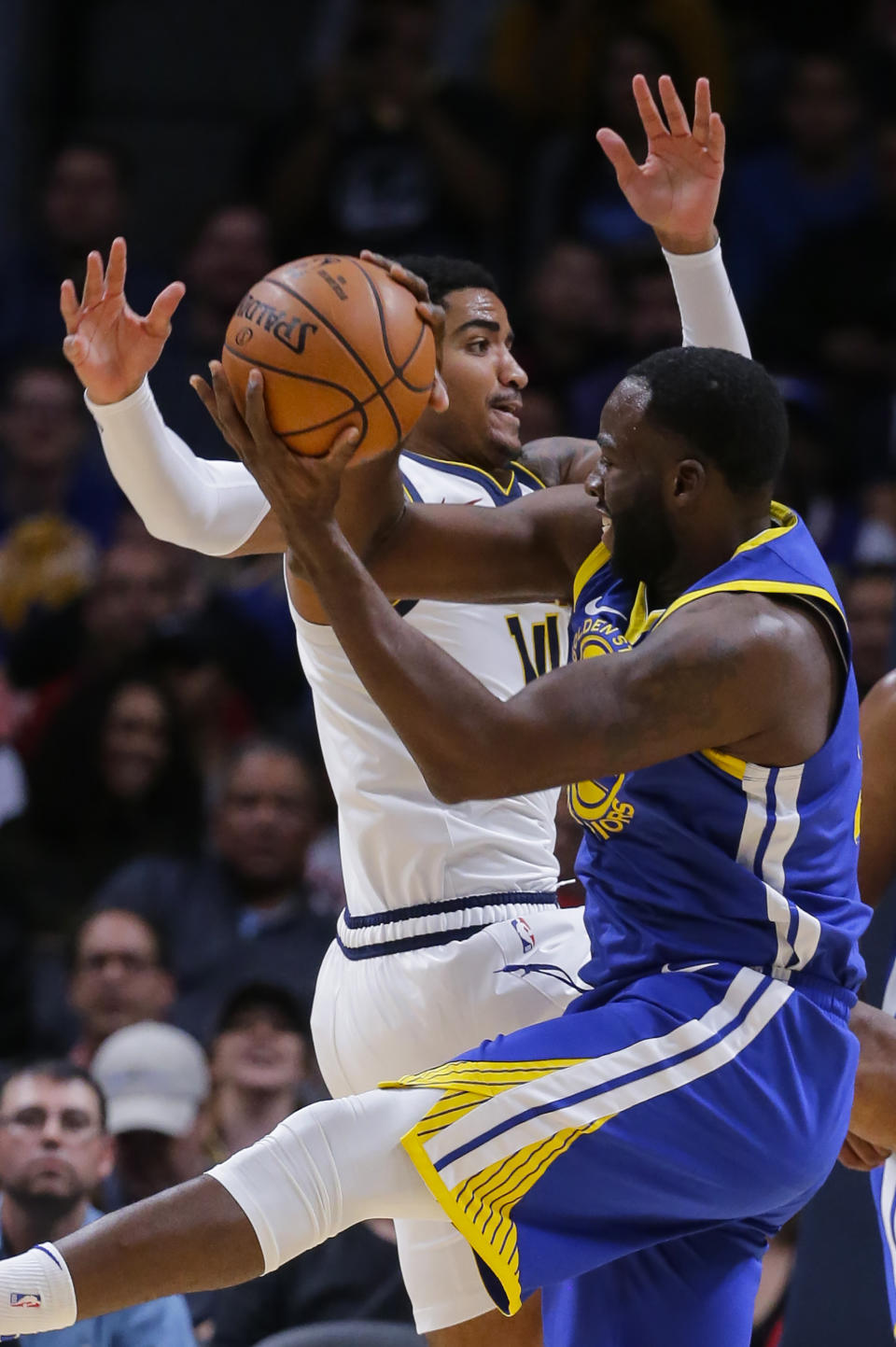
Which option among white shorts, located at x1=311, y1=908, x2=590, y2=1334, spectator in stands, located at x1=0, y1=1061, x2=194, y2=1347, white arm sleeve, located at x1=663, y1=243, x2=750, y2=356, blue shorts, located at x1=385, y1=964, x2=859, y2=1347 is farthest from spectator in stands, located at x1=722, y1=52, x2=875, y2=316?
blue shorts, located at x1=385, y1=964, x2=859, y2=1347

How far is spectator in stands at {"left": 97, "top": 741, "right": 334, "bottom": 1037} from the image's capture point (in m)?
6.82

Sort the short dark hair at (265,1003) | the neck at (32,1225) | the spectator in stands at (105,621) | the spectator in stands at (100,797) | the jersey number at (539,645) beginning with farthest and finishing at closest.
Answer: the spectator in stands at (105,621) → the spectator in stands at (100,797) → the short dark hair at (265,1003) → the neck at (32,1225) → the jersey number at (539,645)

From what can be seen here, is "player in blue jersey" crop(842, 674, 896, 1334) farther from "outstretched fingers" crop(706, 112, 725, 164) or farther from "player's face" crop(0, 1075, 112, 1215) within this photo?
"player's face" crop(0, 1075, 112, 1215)

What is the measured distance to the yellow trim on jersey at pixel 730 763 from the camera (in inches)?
123

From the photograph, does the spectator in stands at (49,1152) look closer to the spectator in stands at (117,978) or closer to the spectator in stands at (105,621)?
the spectator in stands at (117,978)

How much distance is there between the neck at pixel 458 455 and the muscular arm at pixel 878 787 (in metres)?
0.87

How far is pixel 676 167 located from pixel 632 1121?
2045 millimetres

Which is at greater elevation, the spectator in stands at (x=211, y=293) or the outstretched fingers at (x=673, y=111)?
the spectator in stands at (x=211, y=293)

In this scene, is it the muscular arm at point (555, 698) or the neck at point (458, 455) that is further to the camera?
the neck at point (458, 455)

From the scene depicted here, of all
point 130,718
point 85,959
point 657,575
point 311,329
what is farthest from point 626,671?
point 130,718

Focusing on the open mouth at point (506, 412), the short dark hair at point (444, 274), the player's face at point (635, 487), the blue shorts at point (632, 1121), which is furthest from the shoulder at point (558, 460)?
the blue shorts at point (632, 1121)

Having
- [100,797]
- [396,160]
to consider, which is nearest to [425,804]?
[100,797]

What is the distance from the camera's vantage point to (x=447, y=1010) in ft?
12.0

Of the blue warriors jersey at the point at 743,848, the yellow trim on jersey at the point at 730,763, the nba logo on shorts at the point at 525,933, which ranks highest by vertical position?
the yellow trim on jersey at the point at 730,763
